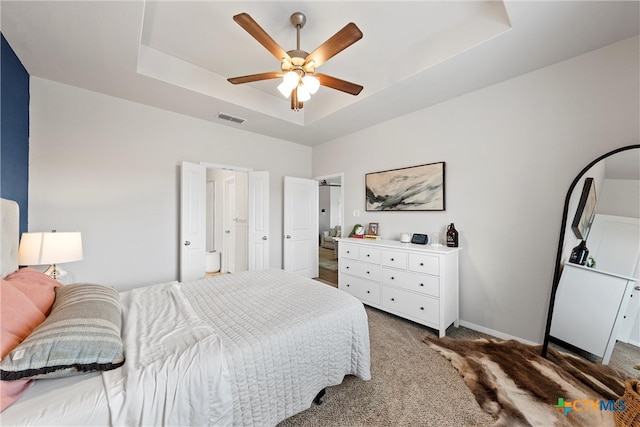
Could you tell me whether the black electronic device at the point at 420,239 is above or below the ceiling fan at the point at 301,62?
below

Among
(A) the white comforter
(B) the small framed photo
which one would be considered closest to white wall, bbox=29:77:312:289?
(A) the white comforter

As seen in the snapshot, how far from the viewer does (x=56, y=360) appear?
0.87 meters

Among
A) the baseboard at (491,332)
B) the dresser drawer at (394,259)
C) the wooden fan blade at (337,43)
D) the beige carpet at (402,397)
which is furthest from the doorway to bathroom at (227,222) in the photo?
the baseboard at (491,332)

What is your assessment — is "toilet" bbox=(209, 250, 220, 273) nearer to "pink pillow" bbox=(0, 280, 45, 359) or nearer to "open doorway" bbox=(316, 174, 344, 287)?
"open doorway" bbox=(316, 174, 344, 287)

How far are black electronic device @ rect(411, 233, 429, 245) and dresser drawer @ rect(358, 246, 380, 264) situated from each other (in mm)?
487

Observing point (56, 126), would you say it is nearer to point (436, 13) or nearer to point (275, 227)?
point (275, 227)

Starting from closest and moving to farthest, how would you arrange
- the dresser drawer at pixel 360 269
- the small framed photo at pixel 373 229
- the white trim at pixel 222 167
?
the dresser drawer at pixel 360 269 → the white trim at pixel 222 167 → the small framed photo at pixel 373 229

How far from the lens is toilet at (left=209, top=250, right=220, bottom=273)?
4991 mm

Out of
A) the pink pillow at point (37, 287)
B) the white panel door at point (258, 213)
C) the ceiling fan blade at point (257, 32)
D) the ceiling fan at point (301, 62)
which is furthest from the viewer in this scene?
the white panel door at point (258, 213)

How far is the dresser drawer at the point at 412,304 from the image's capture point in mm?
2555

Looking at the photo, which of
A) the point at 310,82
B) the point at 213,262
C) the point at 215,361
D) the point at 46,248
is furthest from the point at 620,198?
the point at 213,262

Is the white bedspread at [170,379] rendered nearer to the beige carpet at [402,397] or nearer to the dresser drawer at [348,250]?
the beige carpet at [402,397]

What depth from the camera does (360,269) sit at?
3.28m

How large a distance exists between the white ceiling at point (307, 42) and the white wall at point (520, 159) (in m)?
0.20
